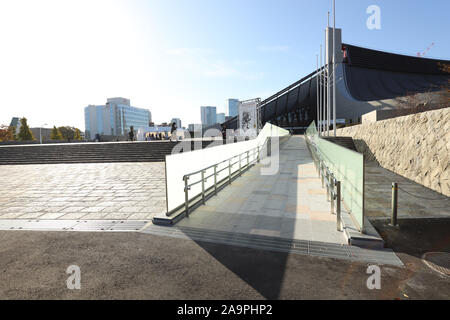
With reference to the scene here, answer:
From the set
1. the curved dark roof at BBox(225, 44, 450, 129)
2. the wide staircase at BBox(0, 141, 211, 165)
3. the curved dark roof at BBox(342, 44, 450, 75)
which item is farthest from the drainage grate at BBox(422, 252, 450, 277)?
the curved dark roof at BBox(342, 44, 450, 75)

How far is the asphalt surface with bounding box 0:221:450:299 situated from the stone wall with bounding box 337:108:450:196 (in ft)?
20.7

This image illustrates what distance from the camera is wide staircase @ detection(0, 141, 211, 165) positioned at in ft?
69.0

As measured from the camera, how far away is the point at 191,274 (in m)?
Result: 3.60

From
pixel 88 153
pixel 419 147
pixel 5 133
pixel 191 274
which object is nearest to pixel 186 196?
pixel 191 274

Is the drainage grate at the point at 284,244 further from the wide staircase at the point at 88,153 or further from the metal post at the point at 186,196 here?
the wide staircase at the point at 88,153

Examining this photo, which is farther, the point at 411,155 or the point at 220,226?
the point at 411,155

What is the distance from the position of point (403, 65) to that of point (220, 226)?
8935 centimetres

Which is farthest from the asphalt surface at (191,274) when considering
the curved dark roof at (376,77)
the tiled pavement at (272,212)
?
the curved dark roof at (376,77)

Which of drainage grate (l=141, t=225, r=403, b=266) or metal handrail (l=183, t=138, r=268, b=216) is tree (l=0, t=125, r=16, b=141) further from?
drainage grate (l=141, t=225, r=403, b=266)

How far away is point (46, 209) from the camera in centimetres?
723
